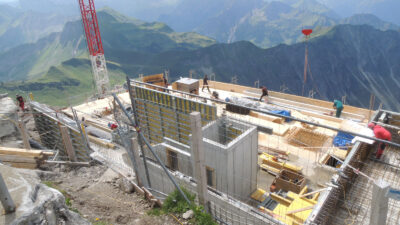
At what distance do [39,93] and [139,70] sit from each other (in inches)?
1077

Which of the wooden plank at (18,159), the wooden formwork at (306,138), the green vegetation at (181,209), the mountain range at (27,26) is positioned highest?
the mountain range at (27,26)

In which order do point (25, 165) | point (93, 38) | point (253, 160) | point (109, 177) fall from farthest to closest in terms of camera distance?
1. point (93, 38)
2. point (25, 165)
3. point (253, 160)
4. point (109, 177)

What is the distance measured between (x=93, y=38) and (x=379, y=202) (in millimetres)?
24029

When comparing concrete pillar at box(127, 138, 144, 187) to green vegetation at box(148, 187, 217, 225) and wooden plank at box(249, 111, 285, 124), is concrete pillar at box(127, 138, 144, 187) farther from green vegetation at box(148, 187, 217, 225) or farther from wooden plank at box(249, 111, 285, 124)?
wooden plank at box(249, 111, 285, 124)

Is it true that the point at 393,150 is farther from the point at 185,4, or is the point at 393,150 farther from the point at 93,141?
the point at 185,4

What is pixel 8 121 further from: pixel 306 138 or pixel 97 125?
pixel 306 138

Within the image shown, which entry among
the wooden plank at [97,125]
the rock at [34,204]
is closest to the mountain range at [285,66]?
the wooden plank at [97,125]

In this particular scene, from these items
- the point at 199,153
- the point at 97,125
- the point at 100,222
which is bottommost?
the point at 97,125

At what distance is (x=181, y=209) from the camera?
4531mm

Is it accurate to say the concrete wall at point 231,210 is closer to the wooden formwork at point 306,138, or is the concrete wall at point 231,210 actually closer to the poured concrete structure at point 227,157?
the poured concrete structure at point 227,157

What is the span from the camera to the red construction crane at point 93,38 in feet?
71.3

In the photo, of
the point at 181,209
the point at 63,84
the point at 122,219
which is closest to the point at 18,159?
the point at 122,219

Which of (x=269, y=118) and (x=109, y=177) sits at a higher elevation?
(x=109, y=177)

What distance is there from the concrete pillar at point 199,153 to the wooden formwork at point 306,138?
6445 millimetres
